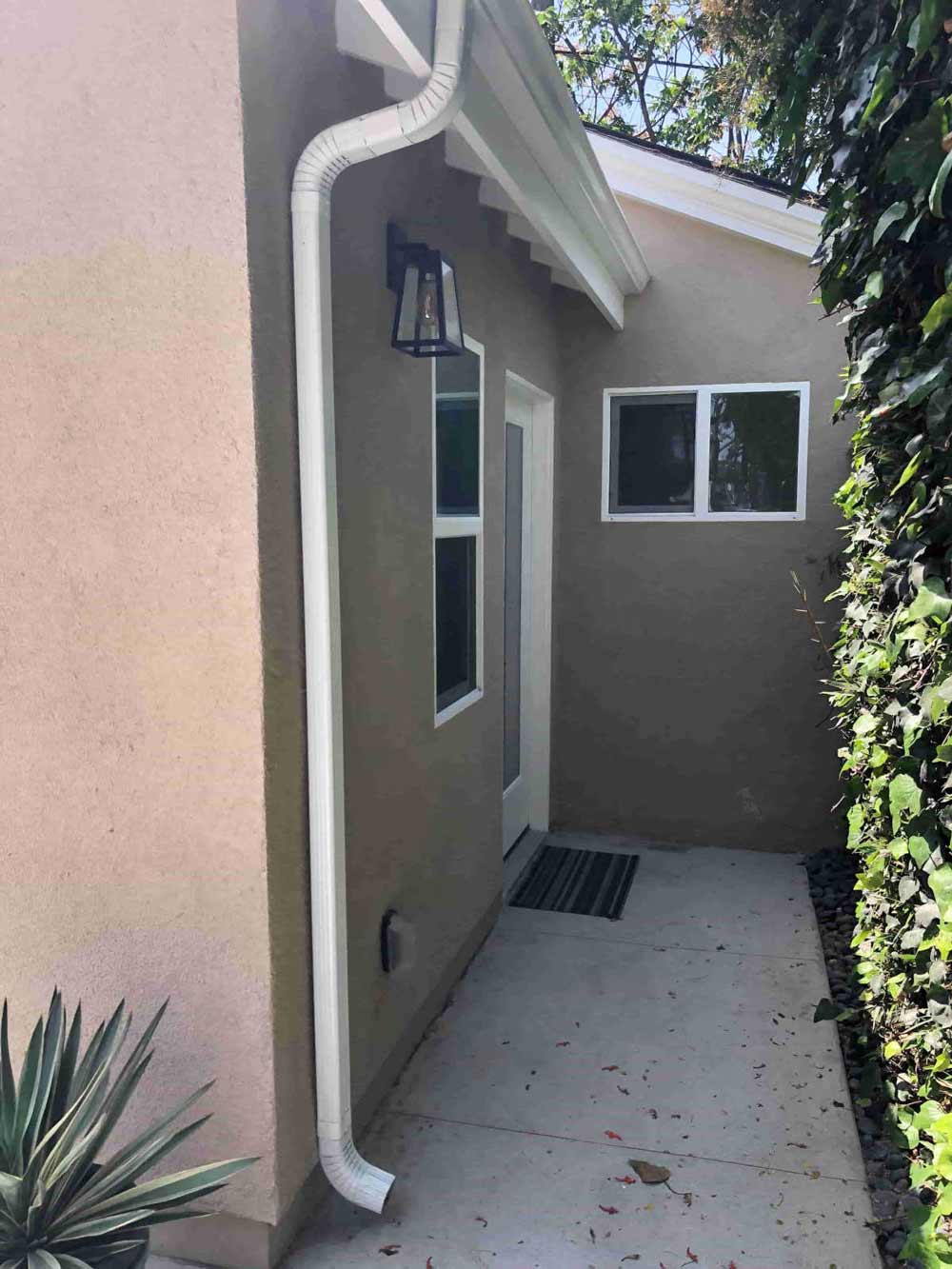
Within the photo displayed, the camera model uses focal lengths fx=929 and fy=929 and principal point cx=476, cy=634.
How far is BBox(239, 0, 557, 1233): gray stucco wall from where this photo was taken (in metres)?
2.18

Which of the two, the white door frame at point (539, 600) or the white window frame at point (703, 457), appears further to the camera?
the white door frame at point (539, 600)

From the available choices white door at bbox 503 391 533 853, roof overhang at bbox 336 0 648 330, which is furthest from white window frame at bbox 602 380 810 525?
roof overhang at bbox 336 0 648 330

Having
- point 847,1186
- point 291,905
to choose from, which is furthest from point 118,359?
point 847,1186

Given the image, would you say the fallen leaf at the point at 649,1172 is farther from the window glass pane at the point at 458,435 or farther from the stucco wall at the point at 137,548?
the window glass pane at the point at 458,435

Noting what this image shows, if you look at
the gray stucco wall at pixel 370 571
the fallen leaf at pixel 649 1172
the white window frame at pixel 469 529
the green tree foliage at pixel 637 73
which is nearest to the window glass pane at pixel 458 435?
the white window frame at pixel 469 529

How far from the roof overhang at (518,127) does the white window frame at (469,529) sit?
2.00ft

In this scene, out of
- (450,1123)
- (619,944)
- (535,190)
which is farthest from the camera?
(619,944)

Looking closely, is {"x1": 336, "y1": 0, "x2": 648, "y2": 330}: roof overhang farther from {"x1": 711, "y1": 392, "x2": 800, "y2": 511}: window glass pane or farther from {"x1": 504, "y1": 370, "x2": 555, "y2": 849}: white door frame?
{"x1": 711, "y1": 392, "x2": 800, "y2": 511}: window glass pane

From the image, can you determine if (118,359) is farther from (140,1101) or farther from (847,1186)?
(847,1186)

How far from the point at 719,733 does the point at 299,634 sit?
3.69 meters

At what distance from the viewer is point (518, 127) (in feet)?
9.90

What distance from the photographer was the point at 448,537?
3686 mm

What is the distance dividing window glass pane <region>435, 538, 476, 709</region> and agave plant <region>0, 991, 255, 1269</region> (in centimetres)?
184

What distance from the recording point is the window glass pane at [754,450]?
5207 millimetres
